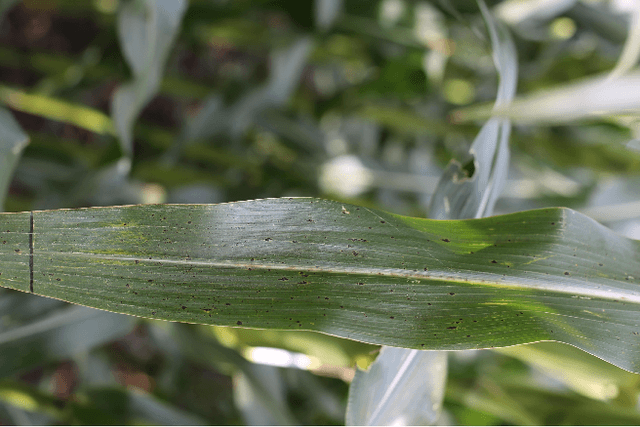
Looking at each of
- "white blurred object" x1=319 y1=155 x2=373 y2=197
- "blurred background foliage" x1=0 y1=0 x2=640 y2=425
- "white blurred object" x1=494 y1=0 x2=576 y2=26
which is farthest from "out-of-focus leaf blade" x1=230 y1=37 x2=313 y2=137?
"white blurred object" x1=494 y1=0 x2=576 y2=26

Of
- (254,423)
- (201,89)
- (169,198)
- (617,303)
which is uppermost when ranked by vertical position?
(617,303)

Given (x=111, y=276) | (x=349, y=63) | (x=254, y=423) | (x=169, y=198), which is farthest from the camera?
(x=349, y=63)

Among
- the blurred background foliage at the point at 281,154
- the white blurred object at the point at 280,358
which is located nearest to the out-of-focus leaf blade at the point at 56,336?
the blurred background foliage at the point at 281,154

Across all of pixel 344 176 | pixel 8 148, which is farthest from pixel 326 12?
pixel 8 148

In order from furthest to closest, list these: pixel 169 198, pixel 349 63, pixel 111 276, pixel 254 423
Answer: pixel 349 63 < pixel 169 198 < pixel 254 423 < pixel 111 276

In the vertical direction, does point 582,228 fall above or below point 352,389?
above

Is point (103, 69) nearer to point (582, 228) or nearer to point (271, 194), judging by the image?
point (271, 194)

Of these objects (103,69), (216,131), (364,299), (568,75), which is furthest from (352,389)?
(568,75)

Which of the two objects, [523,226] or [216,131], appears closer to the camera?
[523,226]
